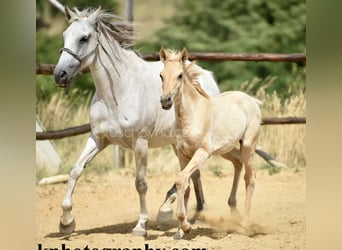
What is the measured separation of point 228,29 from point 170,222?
821 centimetres

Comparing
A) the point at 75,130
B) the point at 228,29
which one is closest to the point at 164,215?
the point at 75,130

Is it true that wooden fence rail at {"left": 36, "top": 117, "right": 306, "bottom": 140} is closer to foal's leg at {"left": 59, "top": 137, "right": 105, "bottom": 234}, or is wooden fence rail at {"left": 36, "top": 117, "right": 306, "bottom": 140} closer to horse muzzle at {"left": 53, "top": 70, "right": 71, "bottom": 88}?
foal's leg at {"left": 59, "top": 137, "right": 105, "bottom": 234}

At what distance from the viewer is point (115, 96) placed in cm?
541

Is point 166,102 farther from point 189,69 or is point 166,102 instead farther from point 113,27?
point 113,27

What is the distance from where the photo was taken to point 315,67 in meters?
3.29

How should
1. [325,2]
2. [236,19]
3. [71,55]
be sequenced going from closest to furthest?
[325,2]
[71,55]
[236,19]

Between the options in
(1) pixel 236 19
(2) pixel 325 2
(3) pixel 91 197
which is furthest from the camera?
(1) pixel 236 19

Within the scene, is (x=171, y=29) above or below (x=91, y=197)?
above

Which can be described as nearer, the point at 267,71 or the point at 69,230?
the point at 69,230

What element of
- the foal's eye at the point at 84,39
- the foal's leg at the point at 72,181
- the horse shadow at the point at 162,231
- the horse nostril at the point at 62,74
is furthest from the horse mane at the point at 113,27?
the horse shadow at the point at 162,231

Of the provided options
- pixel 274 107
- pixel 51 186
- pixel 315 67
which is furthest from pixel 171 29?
pixel 315 67

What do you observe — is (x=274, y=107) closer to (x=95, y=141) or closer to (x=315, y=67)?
(x=95, y=141)

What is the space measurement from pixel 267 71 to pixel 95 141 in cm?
805

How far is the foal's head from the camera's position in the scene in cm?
464
